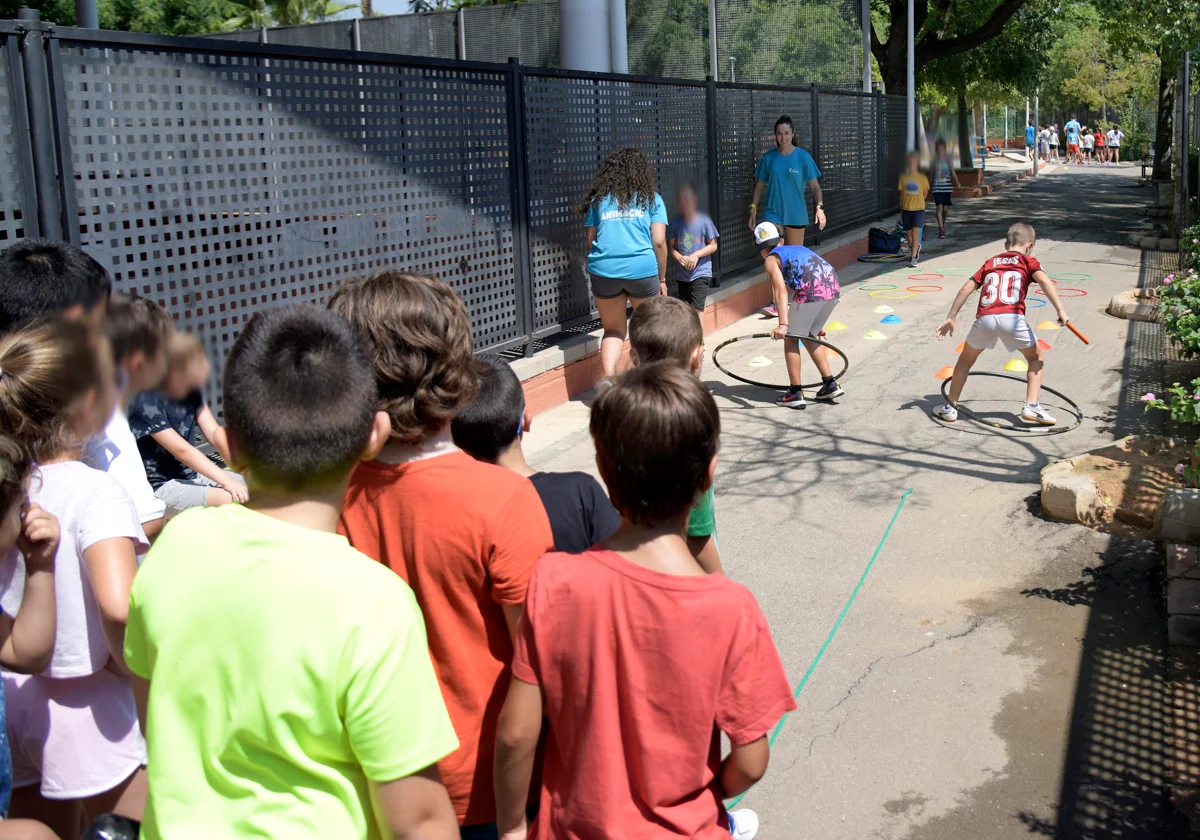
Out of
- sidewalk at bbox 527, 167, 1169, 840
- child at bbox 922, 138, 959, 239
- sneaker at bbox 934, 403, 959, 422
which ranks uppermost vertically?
child at bbox 922, 138, 959, 239

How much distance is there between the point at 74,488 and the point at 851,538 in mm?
4550

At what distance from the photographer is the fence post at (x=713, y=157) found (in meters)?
12.3

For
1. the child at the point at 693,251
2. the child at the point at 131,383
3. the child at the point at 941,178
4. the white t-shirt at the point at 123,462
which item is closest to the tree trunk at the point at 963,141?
the child at the point at 941,178

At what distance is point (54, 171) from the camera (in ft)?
16.3

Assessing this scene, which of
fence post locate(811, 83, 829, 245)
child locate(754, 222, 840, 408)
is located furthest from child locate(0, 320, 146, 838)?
fence post locate(811, 83, 829, 245)

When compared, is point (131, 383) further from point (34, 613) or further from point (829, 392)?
point (829, 392)

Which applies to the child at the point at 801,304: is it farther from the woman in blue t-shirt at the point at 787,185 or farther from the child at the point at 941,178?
the child at the point at 941,178

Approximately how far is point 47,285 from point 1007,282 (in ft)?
21.4

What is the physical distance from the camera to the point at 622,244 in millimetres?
8625

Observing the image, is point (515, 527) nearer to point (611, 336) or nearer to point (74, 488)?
point (74, 488)

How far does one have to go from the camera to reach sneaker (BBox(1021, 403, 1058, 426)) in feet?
26.8

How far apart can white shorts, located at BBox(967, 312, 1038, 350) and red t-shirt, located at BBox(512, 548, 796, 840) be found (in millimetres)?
6466

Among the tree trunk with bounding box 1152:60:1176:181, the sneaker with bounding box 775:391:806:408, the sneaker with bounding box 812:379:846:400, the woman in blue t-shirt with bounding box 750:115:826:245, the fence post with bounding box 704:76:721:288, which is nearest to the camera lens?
the sneaker with bounding box 775:391:806:408

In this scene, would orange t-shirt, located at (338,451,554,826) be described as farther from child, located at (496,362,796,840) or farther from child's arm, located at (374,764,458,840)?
child's arm, located at (374,764,458,840)
